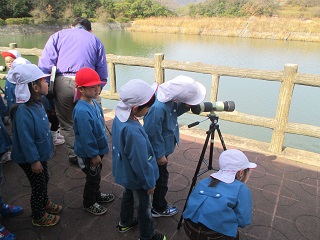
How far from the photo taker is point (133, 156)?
1.56m

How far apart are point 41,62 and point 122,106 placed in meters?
1.48

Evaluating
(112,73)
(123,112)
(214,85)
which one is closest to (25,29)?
(112,73)

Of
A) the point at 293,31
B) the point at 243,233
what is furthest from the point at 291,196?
the point at 293,31

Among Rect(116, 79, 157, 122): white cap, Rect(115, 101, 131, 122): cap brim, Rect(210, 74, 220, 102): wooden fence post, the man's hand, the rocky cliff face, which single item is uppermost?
Rect(116, 79, 157, 122): white cap

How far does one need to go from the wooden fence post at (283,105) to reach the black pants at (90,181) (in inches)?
89.1

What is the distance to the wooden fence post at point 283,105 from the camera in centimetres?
309

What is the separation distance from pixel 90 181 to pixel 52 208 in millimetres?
415

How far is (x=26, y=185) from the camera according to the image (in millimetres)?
2527

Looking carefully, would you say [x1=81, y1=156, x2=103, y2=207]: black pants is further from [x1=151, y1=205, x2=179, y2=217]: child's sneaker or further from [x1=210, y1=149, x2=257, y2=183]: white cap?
[x1=210, y1=149, x2=257, y2=183]: white cap

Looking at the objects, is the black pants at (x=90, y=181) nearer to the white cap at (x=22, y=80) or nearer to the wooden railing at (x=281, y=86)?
the white cap at (x=22, y=80)

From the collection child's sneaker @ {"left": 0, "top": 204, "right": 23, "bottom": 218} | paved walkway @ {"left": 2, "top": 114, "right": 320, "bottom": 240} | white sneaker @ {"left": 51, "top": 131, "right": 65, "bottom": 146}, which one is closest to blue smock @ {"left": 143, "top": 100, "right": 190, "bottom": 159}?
paved walkway @ {"left": 2, "top": 114, "right": 320, "bottom": 240}

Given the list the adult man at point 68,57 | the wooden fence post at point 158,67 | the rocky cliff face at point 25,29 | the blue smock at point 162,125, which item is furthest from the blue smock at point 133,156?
the rocky cliff face at point 25,29

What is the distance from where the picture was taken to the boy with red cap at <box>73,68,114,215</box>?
6.13ft

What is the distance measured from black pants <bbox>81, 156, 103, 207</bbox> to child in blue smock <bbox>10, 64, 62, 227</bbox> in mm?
283
